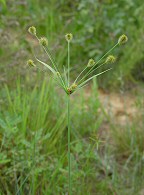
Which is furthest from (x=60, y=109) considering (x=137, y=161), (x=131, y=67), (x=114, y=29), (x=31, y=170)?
(x=114, y=29)

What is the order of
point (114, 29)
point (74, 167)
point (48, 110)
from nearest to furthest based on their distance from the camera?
point (74, 167) → point (48, 110) → point (114, 29)

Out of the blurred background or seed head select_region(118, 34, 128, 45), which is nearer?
seed head select_region(118, 34, 128, 45)

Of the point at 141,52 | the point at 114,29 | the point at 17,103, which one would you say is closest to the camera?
the point at 17,103

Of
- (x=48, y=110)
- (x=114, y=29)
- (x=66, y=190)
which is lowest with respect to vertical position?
(x=66, y=190)

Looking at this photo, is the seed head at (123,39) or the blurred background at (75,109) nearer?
the seed head at (123,39)

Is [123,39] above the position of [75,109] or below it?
above

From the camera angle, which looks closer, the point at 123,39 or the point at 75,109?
the point at 123,39

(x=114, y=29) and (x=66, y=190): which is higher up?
(x=114, y=29)

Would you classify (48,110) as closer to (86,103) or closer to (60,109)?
(60,109)
